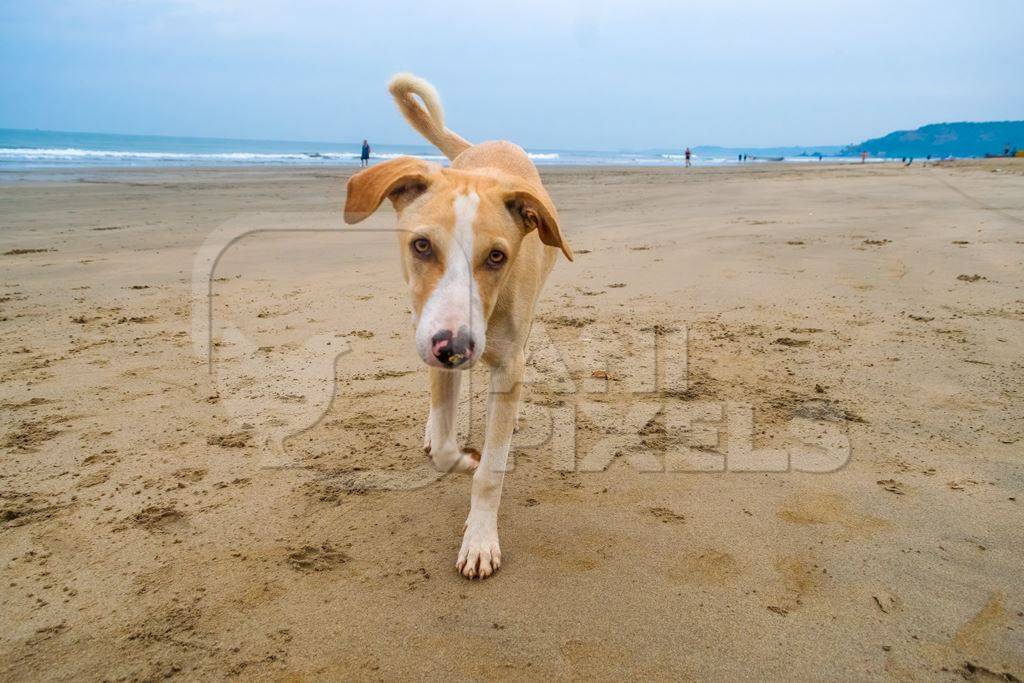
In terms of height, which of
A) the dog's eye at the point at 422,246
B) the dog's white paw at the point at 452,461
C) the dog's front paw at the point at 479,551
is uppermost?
the dog's eye at the point at 422,246

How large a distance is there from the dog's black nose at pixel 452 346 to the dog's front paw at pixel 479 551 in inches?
31.9

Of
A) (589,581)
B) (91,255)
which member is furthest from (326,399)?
(91,255)

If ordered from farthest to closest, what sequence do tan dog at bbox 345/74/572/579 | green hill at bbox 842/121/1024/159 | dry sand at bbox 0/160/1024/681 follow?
1. green hill at bbox 842/121/1024/159
2. tan dog at bbox 345/74/572/579
3. dry sand at bbox 0/160/1024/681

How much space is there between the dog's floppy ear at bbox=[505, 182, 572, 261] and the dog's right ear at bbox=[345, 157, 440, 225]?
359 mm

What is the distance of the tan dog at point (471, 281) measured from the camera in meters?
2.26

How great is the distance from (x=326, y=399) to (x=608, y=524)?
2.06m

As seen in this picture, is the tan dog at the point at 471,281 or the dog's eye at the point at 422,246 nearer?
the tan dog at the point at 471,281

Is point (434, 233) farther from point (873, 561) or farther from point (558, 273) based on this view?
point (558, 273)

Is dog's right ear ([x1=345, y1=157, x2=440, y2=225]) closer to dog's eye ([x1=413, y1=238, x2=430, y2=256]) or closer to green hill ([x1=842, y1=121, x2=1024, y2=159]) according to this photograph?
dog's eye ([x1=413, y1=238, x2=430, y2=256])

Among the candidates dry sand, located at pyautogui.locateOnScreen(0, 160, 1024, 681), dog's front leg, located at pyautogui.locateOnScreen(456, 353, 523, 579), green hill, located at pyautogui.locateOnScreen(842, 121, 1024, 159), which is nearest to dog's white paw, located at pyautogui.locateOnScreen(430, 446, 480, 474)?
dry sand, located at pyautogui.locateOnScreen(0, 160, 1024, 681)

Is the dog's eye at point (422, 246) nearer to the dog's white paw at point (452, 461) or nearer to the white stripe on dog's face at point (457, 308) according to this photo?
the white stripe on dog's face at point (457, 308)

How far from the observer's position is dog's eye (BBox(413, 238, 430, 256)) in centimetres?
243

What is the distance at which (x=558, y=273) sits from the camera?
7.31 meters

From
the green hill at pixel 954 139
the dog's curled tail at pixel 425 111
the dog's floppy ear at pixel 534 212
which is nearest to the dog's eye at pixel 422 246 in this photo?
the dog's floppy ear at pixel 534 212
